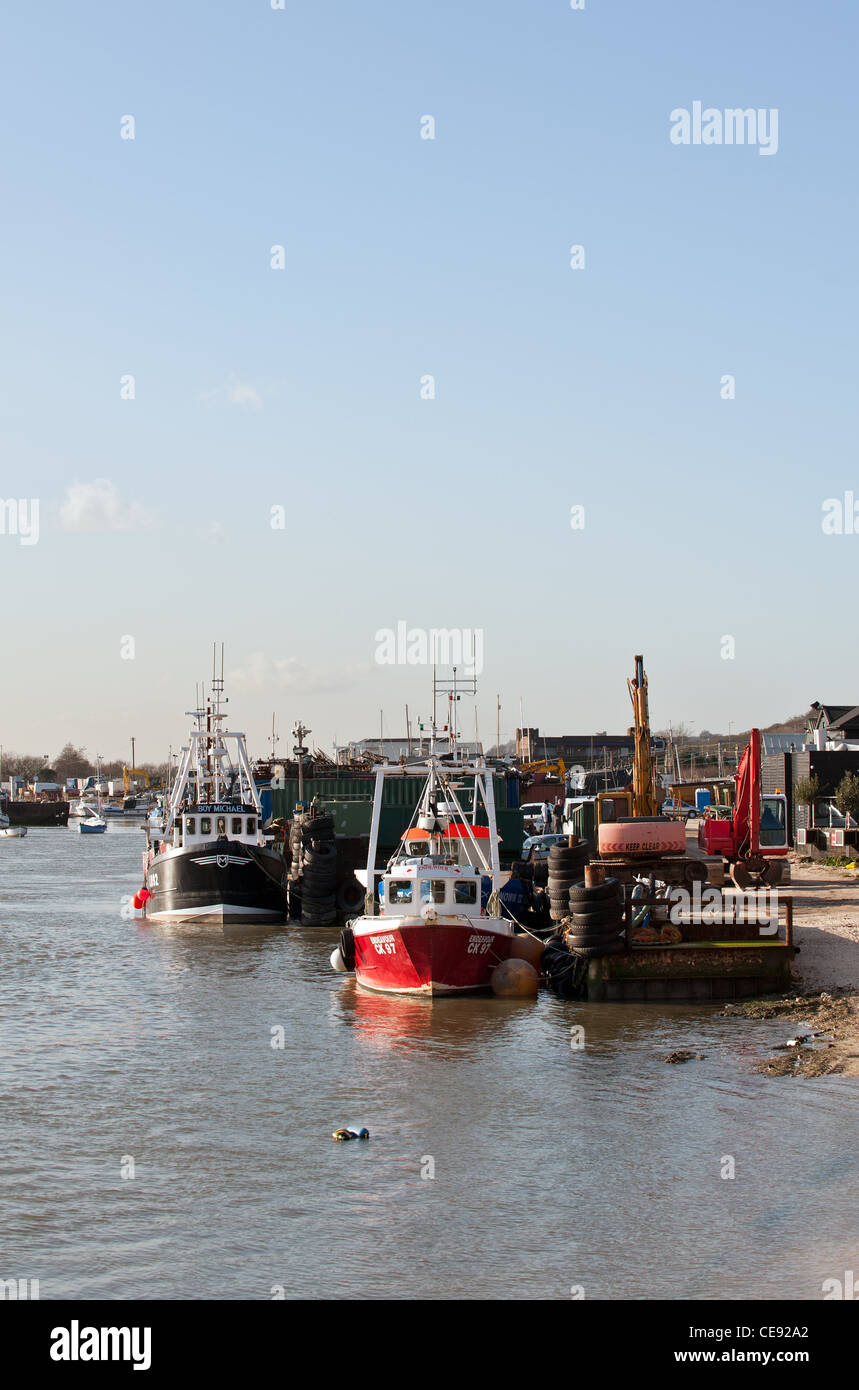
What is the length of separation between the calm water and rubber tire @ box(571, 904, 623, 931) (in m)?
1.63

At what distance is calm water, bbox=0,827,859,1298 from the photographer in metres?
13.3

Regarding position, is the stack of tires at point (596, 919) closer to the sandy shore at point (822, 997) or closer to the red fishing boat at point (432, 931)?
the red fishing boat at point (432, 931)

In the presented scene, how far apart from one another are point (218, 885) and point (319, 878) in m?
3.53

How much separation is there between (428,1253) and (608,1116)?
553 cm

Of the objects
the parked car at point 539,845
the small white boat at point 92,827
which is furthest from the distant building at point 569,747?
the parked car at point 539,845

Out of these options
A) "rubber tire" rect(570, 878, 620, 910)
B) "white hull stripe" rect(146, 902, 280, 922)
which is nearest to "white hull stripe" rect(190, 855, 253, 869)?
"white hull stripe" rect(146, 902, 280, 922)

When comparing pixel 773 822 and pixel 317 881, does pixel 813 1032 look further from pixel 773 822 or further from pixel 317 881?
pixel 317 881

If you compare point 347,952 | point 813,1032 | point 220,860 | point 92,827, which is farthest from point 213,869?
point 92,827

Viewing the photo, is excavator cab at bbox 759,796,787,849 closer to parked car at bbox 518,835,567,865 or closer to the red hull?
parked car at bbox 518,835,567,865

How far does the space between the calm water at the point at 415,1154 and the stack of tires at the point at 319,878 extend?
18.4m

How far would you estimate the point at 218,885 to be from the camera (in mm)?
46812
